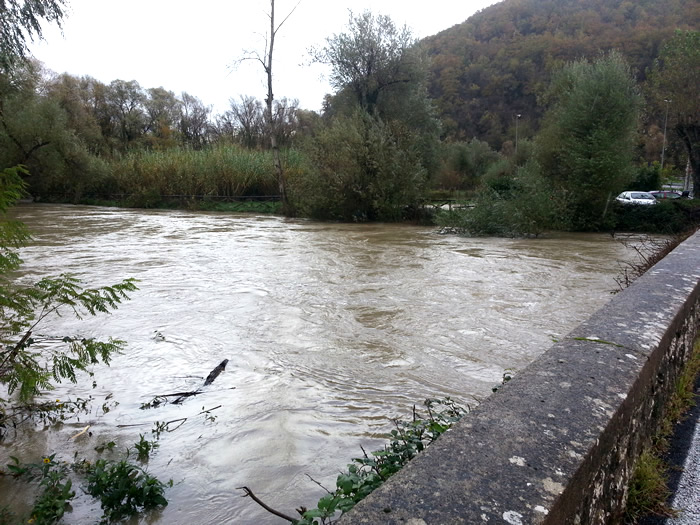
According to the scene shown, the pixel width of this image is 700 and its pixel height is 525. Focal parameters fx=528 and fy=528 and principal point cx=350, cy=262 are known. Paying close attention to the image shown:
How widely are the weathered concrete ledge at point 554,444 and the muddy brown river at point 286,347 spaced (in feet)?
5.47

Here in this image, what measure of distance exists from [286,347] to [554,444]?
16.0 feet

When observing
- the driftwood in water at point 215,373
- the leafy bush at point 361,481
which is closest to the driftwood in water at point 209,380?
the driftwood in water at point 215,373

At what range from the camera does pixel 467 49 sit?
87500mm

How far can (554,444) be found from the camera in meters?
1.66

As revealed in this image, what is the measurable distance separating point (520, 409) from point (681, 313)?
1.99m

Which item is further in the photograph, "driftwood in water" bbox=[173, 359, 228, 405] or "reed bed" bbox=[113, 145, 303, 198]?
"reed bed" bbox=[113, 145, 303, 198]

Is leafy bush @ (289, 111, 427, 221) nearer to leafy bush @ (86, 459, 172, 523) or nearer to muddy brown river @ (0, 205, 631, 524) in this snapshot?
muddy brown river @ (0, 205, 631, 524)

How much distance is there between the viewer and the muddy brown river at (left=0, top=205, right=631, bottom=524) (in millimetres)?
3541

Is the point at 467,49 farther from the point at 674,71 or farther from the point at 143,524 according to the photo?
the point at 143,524

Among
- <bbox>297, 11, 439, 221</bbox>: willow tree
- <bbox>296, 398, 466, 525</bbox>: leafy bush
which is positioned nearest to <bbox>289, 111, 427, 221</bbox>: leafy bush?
<bbox>297, 11, 439, 221</bbox>: willow tree

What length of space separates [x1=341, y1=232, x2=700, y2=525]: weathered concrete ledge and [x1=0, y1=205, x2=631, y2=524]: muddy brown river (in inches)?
65.6

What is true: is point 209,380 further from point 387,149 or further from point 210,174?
point 210,174

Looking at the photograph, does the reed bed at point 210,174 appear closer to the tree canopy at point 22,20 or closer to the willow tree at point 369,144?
the willow tree at point 369,144

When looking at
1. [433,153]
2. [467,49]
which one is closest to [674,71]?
[433,153]
